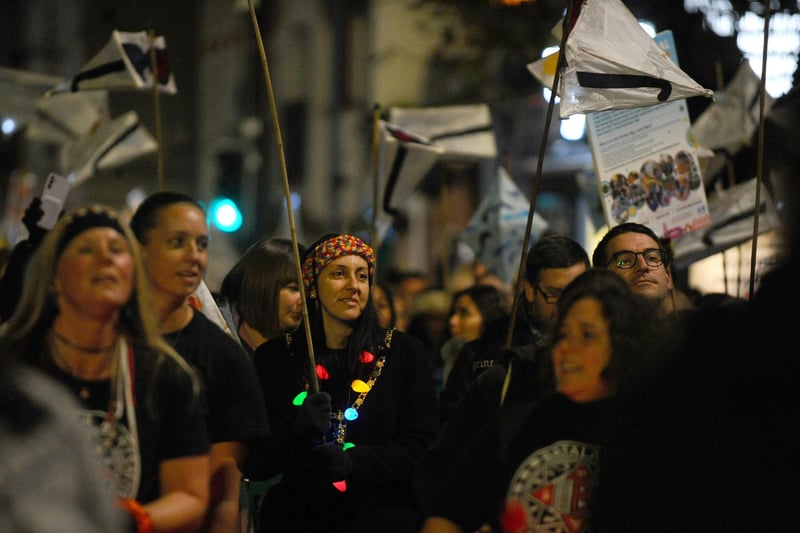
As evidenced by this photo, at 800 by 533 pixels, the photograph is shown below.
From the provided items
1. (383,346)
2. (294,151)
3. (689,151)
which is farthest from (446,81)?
(383,346)

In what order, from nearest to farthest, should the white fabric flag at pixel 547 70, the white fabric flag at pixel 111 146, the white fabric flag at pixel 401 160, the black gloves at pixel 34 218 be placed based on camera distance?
the black gloves at pixel 34 218, the white fabric flag at pixel 547 70, the white fabric flag at pixel 401 160, the white fabric flag at pixel 111 146

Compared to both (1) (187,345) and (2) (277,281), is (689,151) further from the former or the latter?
(1) (187,345)

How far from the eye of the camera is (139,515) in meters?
3.87

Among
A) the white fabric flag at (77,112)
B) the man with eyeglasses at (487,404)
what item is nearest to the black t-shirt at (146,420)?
the man with eyeglasses at (487,404)

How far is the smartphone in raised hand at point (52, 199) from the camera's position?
6293 millimetres

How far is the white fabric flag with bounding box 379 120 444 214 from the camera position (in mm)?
10523

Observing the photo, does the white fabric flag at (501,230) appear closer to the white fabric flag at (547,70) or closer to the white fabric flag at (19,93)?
the white fabric flag at (547,70)

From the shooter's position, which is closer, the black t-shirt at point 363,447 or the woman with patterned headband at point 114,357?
the woman with patterned headband at point 114,357

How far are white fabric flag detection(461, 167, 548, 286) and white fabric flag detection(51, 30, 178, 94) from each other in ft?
9.93

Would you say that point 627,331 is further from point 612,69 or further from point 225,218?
point 225,218

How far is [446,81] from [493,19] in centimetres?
811

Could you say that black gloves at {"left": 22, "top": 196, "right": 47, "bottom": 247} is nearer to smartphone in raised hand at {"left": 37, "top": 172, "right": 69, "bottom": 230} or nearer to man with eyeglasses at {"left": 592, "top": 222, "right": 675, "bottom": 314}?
smartphone in raised hand at {"left": 37, "top": 172, "right": 69, "bottom": 230}

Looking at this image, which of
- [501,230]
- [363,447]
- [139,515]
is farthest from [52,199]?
[501,230]

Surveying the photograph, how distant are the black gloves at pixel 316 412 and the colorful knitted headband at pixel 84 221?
4.55 feet
